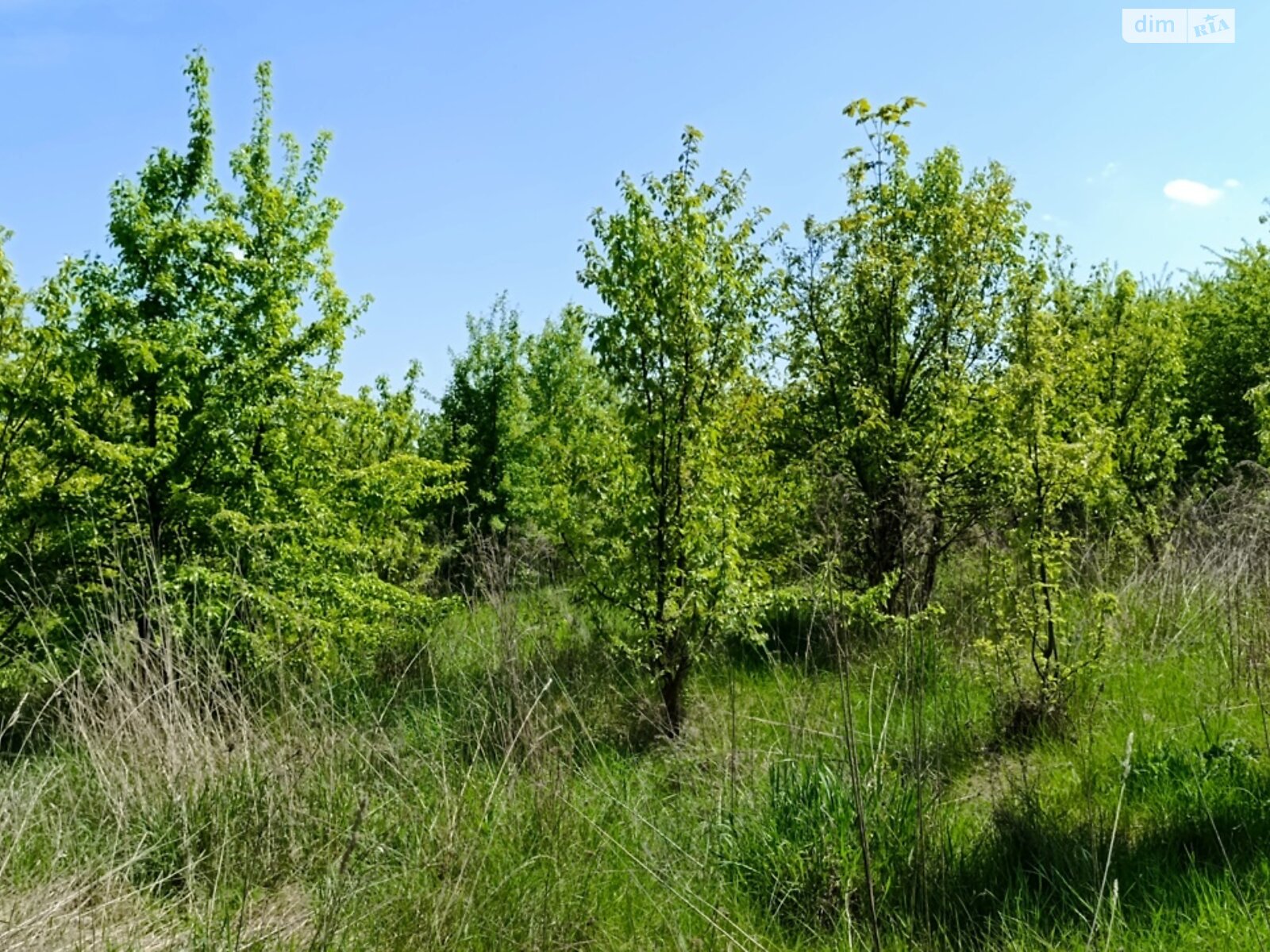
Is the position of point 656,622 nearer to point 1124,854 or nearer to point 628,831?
point 628,831

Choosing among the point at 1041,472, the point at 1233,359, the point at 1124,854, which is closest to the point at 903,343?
the point at 1041,472

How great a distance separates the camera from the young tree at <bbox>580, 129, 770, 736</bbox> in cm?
563

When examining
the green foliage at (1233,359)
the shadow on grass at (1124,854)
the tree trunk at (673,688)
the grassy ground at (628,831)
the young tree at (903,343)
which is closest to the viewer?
the grassy ground at (628,831)

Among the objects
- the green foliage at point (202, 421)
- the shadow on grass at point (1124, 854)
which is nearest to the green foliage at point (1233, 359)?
the shadow on grass at point (1124, 854)

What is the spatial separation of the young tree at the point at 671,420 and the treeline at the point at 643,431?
0.02m

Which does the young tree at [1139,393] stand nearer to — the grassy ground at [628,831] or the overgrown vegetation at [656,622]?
the overgrown vegetation at [656,622]

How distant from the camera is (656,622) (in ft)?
18.6

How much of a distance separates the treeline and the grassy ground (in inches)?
36.0

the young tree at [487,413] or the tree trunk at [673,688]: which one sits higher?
the young tree at [487,413]

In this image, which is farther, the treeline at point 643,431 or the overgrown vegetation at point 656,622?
the treeline at point 643,431

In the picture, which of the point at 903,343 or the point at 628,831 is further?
the point at 903,343

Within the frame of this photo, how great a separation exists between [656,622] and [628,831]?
192cm

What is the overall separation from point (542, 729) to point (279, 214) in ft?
17.1

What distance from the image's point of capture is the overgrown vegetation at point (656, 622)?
3.28 meters
